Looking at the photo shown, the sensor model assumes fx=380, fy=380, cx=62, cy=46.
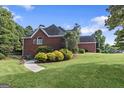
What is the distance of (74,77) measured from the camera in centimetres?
727

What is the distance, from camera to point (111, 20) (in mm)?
7547

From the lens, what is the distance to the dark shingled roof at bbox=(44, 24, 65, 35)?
751 centimetres

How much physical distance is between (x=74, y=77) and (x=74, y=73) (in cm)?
→ 10

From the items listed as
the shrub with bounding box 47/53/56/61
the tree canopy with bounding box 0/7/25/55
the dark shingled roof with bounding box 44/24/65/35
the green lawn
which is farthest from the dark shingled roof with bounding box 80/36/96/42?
the tree canopy with bounding box 0/7/25/55

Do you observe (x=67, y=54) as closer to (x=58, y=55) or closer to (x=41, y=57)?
(x=58, y=55)

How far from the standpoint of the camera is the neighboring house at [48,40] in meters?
7.50

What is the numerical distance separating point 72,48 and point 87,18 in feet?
2.20

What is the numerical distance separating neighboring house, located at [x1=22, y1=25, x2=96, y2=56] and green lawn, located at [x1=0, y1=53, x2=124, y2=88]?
0.81ft

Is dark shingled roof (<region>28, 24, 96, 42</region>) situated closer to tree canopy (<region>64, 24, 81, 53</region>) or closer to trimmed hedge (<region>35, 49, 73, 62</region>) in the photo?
tree canopy (<region>64, 24, 81, 53</region>)

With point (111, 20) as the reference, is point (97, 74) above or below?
below

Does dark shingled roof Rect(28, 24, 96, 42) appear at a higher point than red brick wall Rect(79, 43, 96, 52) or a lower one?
higher
